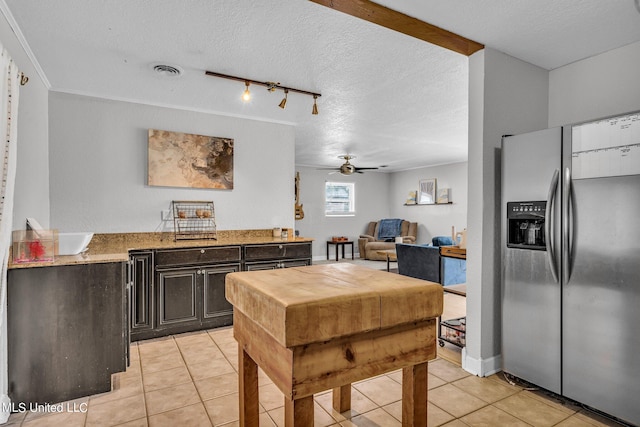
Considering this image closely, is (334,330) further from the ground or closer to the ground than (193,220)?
closer to the ground

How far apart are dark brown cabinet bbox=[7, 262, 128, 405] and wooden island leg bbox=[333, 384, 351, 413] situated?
58.3 inches

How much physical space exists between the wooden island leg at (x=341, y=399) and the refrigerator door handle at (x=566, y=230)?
1.51 meters

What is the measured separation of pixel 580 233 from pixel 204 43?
9.07 feet

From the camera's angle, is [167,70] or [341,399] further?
[167,70]

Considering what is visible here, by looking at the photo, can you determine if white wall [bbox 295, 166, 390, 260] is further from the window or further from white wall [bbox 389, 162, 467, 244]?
white wall [bbox 389, 162, 467, 244]

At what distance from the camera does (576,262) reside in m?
2.11

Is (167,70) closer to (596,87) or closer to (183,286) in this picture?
A: (183,286)

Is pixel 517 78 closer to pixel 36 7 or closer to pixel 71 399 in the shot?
pixel 36 7

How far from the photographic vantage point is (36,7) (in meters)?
2.09

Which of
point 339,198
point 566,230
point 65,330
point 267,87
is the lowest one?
point 65,330

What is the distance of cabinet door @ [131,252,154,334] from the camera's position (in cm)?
327

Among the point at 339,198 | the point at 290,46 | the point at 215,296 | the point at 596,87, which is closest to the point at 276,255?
the point at 215,296

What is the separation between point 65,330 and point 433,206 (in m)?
8.05

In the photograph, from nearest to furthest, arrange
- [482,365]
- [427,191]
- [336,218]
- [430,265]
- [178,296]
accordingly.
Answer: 1. [482,365]
2. [178,296]
3. [430,265]
4. [427,191]
5. [336,218]
